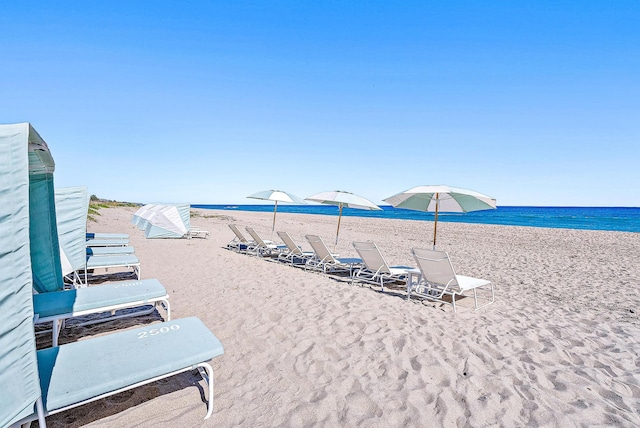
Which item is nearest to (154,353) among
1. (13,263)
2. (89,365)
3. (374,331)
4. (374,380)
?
(89,365)

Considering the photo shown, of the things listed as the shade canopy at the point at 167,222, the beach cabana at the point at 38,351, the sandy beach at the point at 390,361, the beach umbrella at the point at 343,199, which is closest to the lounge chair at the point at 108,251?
the sandy beach at the point at 390,361

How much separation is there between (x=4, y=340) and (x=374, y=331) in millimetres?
3053

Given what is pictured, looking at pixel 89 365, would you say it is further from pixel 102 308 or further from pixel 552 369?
pixel 552 369

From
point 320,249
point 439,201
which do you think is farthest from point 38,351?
point 439,201

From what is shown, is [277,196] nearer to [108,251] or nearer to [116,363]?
[108,251]

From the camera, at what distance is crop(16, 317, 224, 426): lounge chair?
1.81 meters

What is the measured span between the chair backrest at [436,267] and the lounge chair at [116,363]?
3.40 meters

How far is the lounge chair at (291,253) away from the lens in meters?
7.80

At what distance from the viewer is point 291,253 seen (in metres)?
7.93

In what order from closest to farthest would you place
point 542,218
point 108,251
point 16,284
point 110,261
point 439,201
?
point 16,284 < point 110,261 < point 439,201 < point 108,251 < point 542,218

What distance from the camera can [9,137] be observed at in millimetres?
1508

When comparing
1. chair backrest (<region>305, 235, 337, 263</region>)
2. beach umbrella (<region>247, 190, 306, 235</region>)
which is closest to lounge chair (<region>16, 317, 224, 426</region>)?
chair backrest (<region>305, 235, 337, 263</region>)

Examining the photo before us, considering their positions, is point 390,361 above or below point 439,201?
below

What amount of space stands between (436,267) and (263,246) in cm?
522
